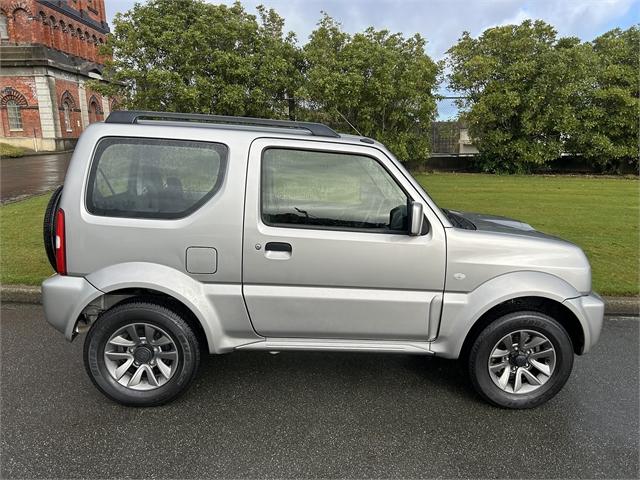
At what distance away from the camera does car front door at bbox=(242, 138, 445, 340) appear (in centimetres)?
283

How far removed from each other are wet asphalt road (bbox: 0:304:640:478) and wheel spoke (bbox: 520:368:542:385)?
8.1 inches

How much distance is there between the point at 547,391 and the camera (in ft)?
9.78

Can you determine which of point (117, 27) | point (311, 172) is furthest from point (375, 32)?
point (311, 172)

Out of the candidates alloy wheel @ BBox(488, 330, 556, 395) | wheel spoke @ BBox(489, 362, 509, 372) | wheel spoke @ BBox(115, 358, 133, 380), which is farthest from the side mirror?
wheel spoke @ BBox(115, 358, 133, 380)

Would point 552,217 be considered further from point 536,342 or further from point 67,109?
point 67,109

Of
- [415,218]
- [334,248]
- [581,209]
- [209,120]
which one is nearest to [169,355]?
[334,248]

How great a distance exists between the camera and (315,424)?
9.19ft

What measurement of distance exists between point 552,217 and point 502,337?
6.84 metres

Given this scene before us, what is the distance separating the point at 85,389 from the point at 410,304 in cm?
239

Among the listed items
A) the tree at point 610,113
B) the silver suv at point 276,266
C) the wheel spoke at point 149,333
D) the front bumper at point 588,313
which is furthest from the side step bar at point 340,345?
the tree at point 610,113

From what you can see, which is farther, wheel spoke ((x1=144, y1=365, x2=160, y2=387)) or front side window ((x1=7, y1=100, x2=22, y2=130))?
front side window ((x1=7, y1=100, x2=22, y2=130))

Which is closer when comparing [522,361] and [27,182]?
[522,361]

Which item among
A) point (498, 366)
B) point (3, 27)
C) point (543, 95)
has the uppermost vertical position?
point (3, 27)

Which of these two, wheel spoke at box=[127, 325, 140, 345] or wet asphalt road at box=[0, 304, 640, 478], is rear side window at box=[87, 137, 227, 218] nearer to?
wheel spoke at box=[127, 325, 140, 345]
